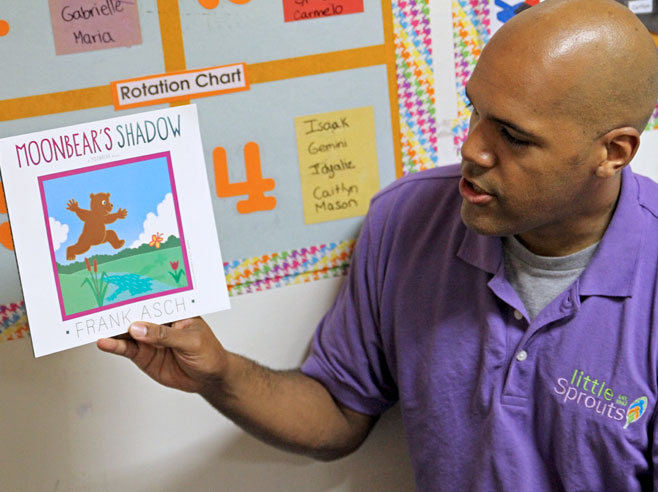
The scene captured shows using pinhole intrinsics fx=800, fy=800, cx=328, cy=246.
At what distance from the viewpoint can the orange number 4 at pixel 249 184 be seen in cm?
119

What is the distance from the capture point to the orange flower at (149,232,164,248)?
1023mm

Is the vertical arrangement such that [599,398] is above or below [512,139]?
below

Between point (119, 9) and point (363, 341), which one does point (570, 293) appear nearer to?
point (363, 341)

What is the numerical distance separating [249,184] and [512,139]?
41cm

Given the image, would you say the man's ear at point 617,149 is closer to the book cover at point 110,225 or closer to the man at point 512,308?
the man at point 512,308

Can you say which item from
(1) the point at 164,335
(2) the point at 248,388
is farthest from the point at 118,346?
(2) the point at 248,388

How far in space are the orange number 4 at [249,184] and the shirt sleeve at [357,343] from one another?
164 millimetres

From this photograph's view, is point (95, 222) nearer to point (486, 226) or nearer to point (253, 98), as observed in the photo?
point (253, 98)

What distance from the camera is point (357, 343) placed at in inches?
49.6

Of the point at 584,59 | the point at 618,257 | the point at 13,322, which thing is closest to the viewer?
the point at 584,59

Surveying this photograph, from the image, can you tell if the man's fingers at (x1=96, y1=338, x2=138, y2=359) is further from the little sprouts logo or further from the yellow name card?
the little sprouts logo

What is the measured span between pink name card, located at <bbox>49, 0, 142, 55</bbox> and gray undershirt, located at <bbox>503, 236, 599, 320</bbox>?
2.02 ft

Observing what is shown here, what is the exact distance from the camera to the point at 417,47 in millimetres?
1219

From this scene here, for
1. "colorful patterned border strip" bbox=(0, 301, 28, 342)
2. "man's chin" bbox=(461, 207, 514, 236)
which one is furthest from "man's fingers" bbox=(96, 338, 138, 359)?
"man's chin" bbox=(461, 207, 514, 236)
